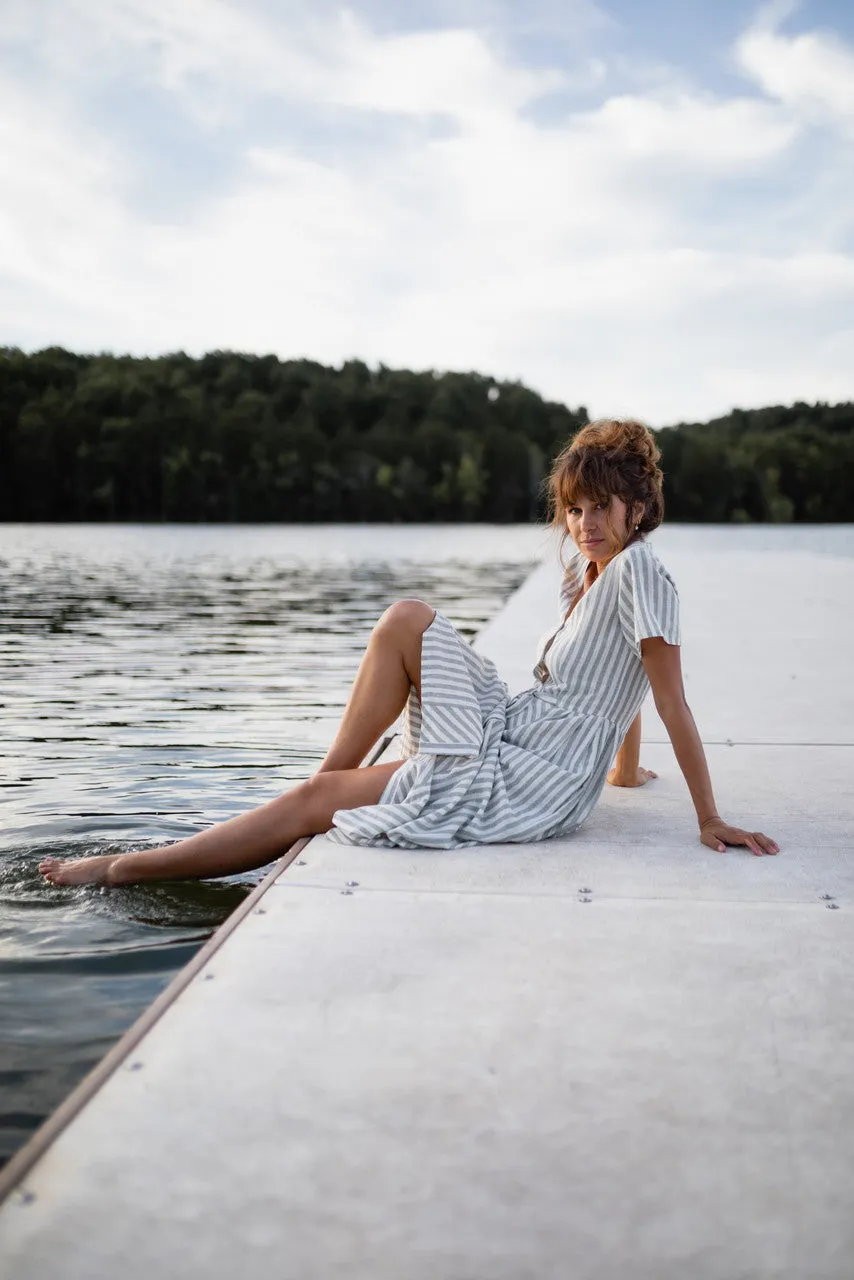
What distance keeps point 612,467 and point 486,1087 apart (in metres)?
1.74

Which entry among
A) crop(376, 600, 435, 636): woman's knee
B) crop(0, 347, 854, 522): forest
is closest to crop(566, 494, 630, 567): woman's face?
crop(376, 600, 435, 636): woman's knee

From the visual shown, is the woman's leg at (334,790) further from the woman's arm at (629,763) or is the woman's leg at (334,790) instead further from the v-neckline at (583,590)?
the woman's arm at (629,763)

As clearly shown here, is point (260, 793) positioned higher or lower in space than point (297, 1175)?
lower

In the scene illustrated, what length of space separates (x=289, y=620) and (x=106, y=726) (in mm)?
5725

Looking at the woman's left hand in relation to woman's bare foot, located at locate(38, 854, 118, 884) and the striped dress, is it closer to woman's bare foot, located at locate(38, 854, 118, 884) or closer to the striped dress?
the striped dress

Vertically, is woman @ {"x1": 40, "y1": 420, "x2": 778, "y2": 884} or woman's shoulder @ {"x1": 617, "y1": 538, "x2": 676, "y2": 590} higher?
woman's shoulder @ {"x1": 617, "y1": 538, "x2": 676, "y2": 590}

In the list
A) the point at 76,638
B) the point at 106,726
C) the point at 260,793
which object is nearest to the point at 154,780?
the point at 260,793

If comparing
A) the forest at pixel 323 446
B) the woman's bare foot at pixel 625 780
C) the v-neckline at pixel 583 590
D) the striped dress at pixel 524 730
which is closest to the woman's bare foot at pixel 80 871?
the striped dress at pixel 524 730

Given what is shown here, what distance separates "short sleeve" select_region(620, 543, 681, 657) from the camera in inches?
111

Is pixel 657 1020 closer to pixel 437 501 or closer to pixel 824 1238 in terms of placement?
pixel 824 1238

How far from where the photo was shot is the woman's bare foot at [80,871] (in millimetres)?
3014

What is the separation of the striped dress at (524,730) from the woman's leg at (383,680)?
0.15 ft

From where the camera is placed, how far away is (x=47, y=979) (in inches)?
97.7

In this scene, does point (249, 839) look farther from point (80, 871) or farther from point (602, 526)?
point (602, 526)
